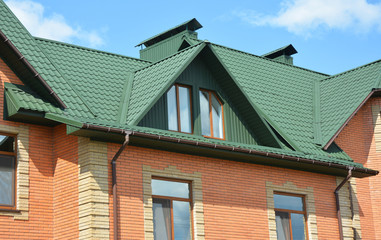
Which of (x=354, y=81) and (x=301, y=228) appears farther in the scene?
(x=354, y=81)

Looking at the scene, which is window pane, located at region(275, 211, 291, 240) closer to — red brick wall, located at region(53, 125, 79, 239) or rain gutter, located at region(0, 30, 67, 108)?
red brick wall, located at region(53, 125, 79, 239)

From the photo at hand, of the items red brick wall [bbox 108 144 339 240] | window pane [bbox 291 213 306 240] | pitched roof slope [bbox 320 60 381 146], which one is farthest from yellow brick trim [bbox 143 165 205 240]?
pitched roof slope [bbox 320 60 381 146]

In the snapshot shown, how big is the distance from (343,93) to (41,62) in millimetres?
10592

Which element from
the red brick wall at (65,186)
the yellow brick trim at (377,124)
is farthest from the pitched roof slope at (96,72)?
the yellow brick trim at (377,124)

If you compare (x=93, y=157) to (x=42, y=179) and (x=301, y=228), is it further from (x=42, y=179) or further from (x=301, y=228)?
(x=301, y=228)

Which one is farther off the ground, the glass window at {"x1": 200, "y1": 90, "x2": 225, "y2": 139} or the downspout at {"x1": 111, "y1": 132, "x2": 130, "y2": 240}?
the glass window at {"x1": 200, "y1": 90, "x2": 225, "y2": 139}

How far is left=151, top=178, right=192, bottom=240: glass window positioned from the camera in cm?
1630

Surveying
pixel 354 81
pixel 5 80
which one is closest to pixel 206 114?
pixel 5 80

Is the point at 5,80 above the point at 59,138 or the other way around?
above

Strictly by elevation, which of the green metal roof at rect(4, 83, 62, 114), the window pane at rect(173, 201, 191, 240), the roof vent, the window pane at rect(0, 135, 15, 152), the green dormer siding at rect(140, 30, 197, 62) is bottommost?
the window pane at rect(173, 201, 191, 240)

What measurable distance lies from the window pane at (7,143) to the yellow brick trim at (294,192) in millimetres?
6744

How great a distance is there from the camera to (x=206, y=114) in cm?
1839

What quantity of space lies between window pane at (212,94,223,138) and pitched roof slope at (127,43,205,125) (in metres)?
1.53

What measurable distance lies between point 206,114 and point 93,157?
13.3 ft
